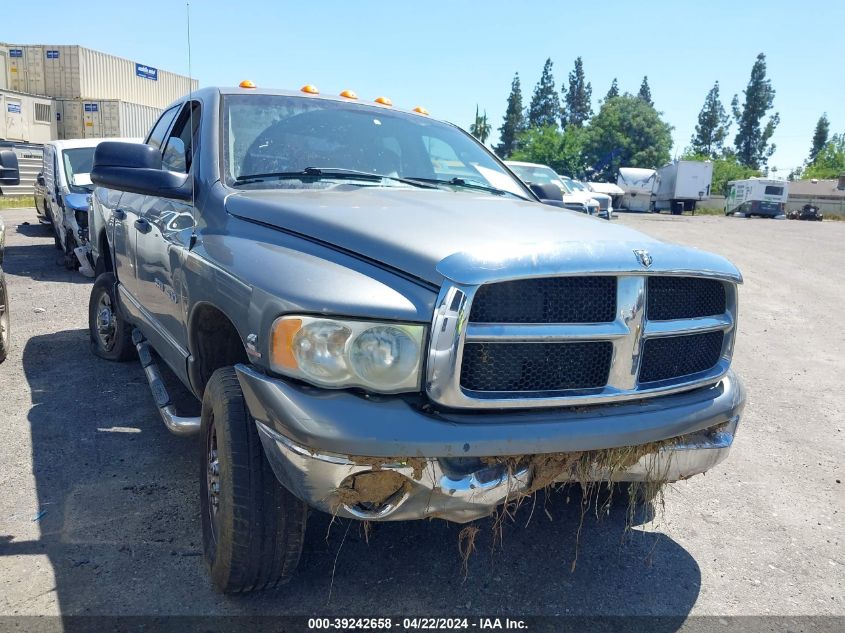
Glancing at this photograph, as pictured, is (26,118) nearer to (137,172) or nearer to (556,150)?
(137,172)

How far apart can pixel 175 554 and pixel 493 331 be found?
1689mm

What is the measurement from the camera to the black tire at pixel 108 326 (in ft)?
17.4

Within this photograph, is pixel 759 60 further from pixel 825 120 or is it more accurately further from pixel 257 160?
pixel 257 160

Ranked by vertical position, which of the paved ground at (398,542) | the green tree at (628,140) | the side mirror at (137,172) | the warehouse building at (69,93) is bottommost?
the paved ground at (398,542)

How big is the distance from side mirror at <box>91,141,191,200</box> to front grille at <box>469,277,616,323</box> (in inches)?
65.9

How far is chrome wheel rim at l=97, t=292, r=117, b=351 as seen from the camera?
548 centimetres

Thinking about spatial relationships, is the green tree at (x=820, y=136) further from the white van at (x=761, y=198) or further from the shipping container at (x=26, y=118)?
the shipping container at (x=26, y=118)

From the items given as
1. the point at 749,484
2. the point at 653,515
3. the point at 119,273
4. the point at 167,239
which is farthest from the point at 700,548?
the point at 119,273

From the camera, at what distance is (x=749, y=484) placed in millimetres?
3896

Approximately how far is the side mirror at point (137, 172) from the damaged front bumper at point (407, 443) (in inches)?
48.1

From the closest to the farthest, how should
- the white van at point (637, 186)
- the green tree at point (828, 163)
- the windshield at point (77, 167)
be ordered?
the windshield at point (77, 167) < the white van at point (637, 186) < the green tree at point (828, 163)

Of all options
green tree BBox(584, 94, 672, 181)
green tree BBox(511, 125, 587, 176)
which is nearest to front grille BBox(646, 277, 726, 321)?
green tree BBox(511, 125, 587, 176)

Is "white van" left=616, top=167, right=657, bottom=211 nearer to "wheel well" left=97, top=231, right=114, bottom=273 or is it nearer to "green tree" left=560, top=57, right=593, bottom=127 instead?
"wheel well" left=97, top=231, right=114, bottom=273

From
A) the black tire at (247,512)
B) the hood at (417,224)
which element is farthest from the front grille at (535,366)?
the black tire at (247,512)
